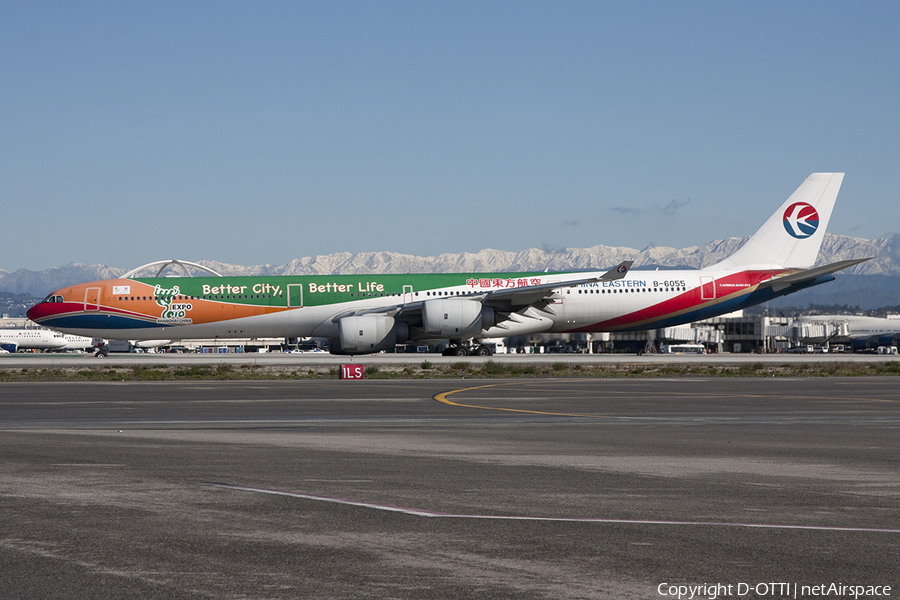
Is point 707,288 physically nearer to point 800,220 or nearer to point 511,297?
point 800,220

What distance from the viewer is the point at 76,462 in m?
10.9

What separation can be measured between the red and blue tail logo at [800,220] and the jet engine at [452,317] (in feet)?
59.2

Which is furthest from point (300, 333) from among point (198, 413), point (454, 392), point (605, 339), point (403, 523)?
point (605, 339)

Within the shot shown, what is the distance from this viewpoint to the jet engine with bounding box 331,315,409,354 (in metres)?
42.6

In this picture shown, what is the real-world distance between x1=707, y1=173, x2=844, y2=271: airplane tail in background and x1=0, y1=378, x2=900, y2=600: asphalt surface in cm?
3275

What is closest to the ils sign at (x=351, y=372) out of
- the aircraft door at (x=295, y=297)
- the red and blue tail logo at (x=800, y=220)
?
the aircraft door at (x=295, y=297)

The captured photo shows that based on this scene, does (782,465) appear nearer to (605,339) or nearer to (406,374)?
(406,374)

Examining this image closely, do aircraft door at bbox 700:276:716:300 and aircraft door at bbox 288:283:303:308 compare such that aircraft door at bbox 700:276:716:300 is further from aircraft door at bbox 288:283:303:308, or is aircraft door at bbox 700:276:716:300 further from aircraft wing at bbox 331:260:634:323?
aircraft door at bbox 288:283:303:308

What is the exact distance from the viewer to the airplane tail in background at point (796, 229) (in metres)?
48.6

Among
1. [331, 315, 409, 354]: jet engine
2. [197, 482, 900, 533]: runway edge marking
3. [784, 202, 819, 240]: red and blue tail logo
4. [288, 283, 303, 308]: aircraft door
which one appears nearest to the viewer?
[197, 482, 900, 533]: runway edge marking

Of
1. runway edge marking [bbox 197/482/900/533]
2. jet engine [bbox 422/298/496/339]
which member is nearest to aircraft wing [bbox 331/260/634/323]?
jet engine [bbox 422/298/496/339]

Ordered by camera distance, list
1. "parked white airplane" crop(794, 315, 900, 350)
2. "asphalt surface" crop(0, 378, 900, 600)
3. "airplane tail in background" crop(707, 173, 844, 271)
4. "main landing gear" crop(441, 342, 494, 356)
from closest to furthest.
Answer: "asphalt surface" crop(0, 378, 900, 600)
"main landing gear" crop(441, 342, 494, 356)
"airplane tail in background" crop(707, 173, 844, 271)
"parked white airplane" crop(794, 315, 900, 350)

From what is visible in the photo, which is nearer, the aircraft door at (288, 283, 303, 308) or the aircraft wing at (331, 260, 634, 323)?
the aircraft wing at (331, 260, 634, 323)

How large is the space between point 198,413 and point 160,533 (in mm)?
12049
